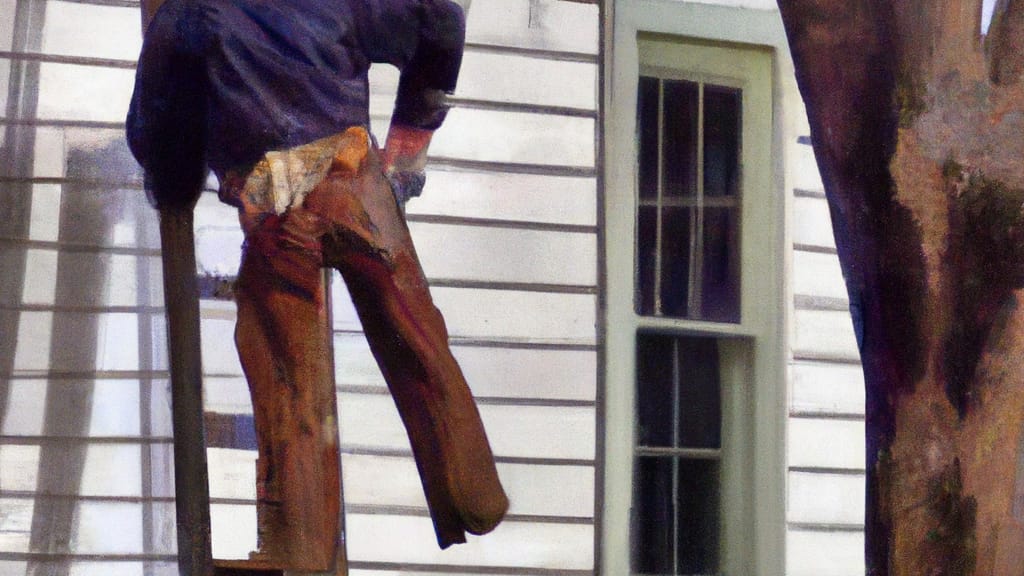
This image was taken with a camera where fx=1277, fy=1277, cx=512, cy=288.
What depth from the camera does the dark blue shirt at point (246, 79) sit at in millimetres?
2236

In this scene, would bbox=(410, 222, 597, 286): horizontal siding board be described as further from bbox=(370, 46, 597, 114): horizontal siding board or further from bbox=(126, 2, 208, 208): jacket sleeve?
bbox=(126, 2, 208, 208): jacket sleeve

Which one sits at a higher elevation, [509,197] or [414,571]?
[509,197]

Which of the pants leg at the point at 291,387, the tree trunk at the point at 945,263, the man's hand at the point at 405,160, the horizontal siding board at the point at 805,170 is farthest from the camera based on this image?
the horizontal siding board at the point at 805,170

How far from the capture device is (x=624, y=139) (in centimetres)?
244

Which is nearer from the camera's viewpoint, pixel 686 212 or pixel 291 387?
pixel 291 387

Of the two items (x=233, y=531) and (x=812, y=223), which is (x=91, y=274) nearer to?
Answer: (x=233, y=531)

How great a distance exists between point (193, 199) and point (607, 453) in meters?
0.88

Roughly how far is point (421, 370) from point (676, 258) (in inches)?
21.0

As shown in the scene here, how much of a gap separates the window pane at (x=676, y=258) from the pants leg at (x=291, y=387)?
653 mm

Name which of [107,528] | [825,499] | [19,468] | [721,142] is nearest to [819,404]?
[825,499]

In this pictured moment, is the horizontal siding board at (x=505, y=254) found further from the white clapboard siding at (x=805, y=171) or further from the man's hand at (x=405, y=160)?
the white clapboard siding at (x=805, y=171)

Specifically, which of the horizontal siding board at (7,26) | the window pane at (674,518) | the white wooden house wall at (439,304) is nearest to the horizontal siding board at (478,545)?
the white wooden house wall at (439,304)

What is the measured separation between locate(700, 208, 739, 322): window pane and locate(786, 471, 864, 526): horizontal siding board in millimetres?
335

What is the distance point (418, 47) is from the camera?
2.37 meters
